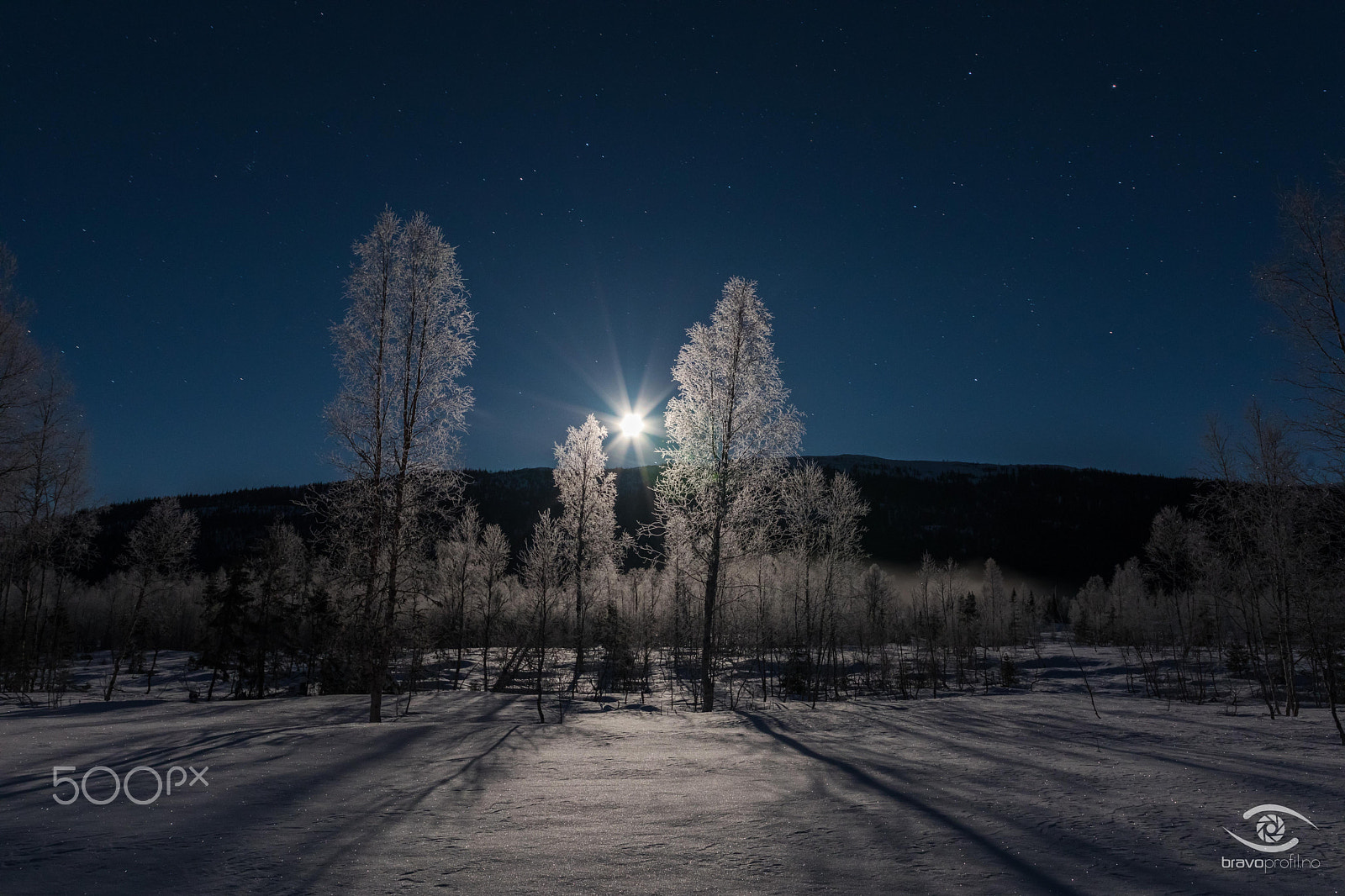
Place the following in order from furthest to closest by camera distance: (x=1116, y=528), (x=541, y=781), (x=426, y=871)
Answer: (x=1116, y=528)
(x=541, y=781)
(x=426, y=871)

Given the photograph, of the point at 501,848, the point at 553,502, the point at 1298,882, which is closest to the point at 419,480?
the point at 501,848

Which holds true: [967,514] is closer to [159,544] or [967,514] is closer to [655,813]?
[159,544]

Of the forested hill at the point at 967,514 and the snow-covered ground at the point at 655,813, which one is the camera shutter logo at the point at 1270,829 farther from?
the forested hill at the point at 967,514

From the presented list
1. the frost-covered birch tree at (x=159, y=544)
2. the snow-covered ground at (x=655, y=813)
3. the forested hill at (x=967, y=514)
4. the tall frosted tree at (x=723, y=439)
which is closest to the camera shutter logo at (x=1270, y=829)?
the snow-covered ground at (x=655, y=813)

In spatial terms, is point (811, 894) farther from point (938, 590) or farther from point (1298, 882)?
point (938, 590)

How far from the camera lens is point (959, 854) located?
15.3 ft

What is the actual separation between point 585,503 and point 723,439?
14.0 meters

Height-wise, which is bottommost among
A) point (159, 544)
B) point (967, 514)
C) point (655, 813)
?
point (655, 813)

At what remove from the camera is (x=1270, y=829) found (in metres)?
5.35

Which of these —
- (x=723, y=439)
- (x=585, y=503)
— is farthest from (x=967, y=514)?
(x=723, y=439)

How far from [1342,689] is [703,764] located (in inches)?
1592

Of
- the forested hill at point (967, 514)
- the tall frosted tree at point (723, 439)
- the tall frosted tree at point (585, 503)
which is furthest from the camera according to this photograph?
the forested hill at point (967, 514)

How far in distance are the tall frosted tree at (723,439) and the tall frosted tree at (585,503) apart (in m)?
12.8

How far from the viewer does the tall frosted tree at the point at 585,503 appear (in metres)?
29.2
